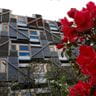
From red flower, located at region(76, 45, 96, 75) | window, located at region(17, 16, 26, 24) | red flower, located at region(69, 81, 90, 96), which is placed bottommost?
red flower, located at region(69, 81, 90, 96)

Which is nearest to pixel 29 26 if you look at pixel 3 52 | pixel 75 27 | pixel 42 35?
pixel 42 35

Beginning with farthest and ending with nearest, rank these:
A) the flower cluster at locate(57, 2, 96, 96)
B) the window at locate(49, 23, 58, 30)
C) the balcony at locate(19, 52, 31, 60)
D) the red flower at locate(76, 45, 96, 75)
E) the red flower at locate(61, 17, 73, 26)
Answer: the window at locate(49, 23, 58, 30), the balcony at locate(19, 52, 31, 60), the red flower at locate(61, 17, 73, 26), the flower cluster at locate(57, 2, 96, 96), the red flower at locate(76, 45, 96, 75)

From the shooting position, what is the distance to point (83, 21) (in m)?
1.44

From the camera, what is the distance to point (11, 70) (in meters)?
26.8

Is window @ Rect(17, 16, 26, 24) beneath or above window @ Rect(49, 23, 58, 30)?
above

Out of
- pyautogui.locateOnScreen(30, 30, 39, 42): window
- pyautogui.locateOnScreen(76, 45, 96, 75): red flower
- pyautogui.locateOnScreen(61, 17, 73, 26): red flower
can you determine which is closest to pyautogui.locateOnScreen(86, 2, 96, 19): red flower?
pyautogui.locateOnScreen(61, 17, 73, 26): red flower

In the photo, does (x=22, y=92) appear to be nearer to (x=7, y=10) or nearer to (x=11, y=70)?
(x=11, y=70)

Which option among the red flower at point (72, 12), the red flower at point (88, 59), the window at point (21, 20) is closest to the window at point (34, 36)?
the window at point (21, 20)

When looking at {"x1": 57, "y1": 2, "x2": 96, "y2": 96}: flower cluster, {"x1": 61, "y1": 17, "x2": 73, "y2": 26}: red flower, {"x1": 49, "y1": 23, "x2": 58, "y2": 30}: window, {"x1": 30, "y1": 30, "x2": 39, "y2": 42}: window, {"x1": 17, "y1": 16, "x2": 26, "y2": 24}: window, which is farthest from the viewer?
{"x1": 49, "y1": 23, "x2": 58, "y2": 30}: window

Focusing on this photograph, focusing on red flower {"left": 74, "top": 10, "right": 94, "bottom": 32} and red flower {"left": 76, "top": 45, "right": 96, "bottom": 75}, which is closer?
red flower {"left": 76, "top": 45, "right": 96, "bottom": 75}

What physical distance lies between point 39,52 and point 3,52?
442cm

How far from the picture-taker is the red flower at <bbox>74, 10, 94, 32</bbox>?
4.72 ft

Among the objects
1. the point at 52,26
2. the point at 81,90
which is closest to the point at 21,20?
the point at 52,26

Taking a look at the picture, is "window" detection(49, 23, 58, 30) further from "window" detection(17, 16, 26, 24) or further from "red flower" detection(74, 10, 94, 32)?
"red flower" detection(74, 10, 94, 32)
